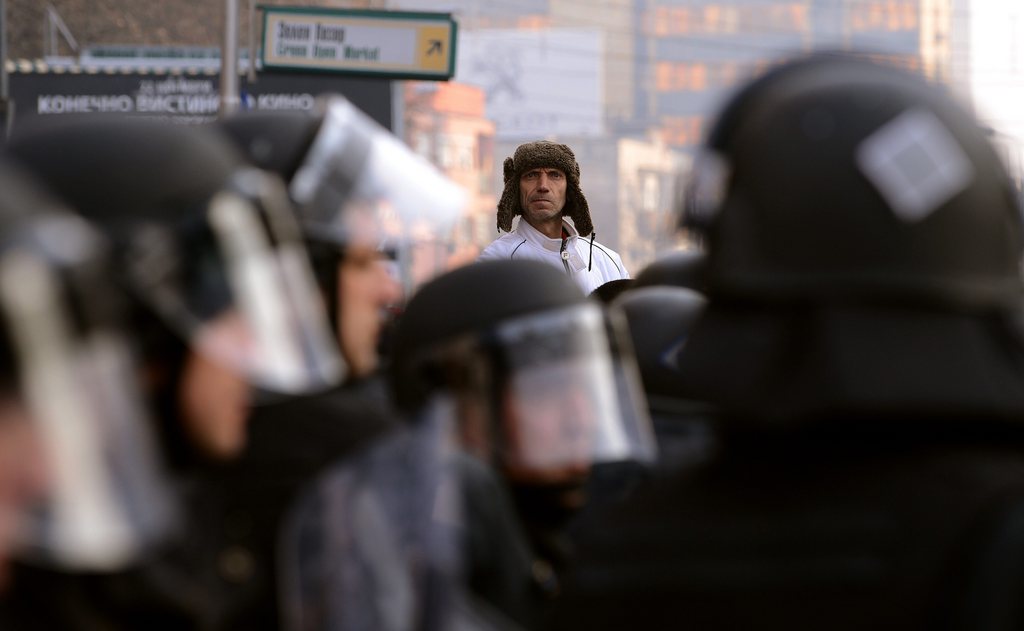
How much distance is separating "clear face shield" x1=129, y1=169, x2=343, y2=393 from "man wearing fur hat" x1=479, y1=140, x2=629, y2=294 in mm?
3659

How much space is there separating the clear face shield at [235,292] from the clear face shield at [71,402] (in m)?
0.30

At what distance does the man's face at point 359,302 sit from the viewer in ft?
9.00

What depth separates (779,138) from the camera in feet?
5.75

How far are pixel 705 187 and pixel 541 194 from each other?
4.33 metres

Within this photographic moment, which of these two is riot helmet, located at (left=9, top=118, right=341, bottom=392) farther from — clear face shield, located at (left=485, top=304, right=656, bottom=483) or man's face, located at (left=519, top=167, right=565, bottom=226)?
man's face, located at (left=519, top=167, right=565, bottom=226)

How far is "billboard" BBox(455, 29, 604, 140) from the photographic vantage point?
316 feet

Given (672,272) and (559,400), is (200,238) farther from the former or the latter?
(672,272)

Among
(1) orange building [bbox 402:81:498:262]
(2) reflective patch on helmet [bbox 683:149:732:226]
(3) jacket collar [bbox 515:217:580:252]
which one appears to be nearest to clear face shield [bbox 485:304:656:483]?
(2) reflective patch on helmet [bbox 683:149:732:226]

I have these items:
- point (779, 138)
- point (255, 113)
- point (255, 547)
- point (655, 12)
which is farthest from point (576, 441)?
point (655, 12)

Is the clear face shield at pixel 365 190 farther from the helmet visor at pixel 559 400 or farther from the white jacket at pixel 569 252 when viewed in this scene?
the white jacket at pixel 569 252

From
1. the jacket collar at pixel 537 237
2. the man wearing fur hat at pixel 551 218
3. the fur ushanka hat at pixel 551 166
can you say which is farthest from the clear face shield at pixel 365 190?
the fur ushanka hat at pixel 551 166

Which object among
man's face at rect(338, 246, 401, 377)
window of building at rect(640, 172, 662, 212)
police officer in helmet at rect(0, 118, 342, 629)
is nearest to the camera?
police officer in helmet at rect(0, 118, 342, 629)

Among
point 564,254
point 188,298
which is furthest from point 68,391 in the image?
point 564,254

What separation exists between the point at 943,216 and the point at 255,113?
1809 millimetres
